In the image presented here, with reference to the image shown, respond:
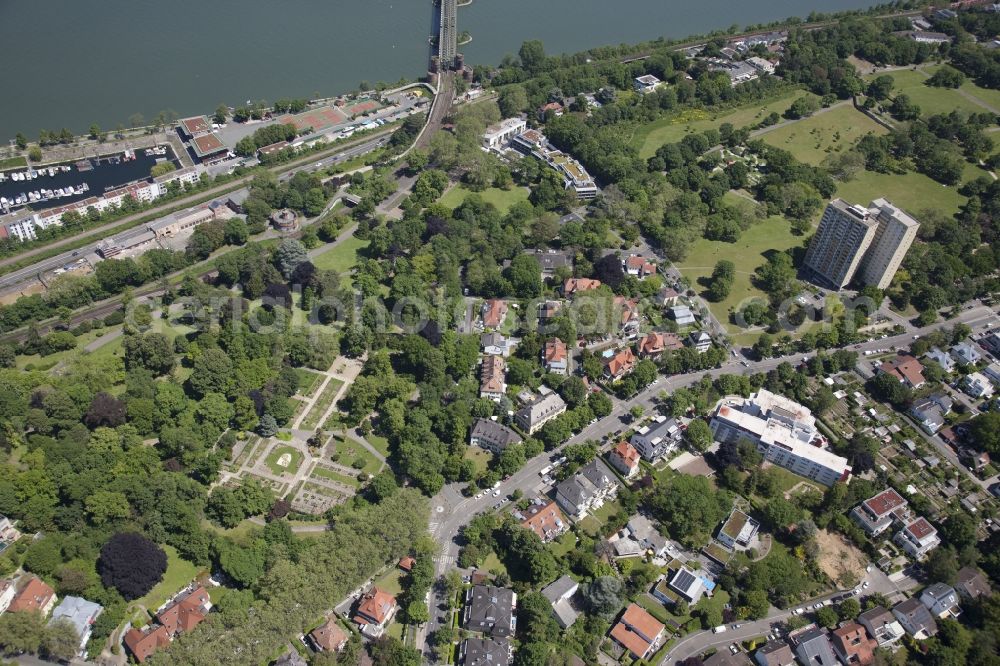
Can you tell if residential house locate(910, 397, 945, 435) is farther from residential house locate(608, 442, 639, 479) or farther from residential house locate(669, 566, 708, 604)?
residential house locate(669, 566, 708, 604)

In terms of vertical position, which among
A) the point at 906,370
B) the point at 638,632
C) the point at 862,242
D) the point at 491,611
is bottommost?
the point at 491,611

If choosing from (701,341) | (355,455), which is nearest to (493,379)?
(355,455)

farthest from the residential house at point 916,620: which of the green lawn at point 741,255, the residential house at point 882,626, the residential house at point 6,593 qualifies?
the residential house at point 6,593

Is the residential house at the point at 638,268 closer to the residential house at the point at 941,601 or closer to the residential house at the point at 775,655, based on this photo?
the residential house at the point at 941,601

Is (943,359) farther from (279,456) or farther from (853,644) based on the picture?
(279,456)

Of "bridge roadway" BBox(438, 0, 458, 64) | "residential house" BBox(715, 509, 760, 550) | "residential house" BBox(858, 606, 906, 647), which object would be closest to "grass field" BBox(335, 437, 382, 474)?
"residential house" BBox(715, 509, 760, 550)
